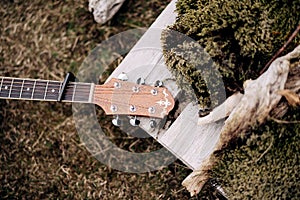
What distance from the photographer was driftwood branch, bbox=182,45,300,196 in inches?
50.5

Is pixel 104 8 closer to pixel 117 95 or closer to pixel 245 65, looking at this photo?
pixel 117 95

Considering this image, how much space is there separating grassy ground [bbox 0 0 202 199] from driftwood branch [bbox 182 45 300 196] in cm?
61

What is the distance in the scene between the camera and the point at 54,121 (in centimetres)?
214

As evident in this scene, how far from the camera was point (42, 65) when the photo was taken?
2199 mm

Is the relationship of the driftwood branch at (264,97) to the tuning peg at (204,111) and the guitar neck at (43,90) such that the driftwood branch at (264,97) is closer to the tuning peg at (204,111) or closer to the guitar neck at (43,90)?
the tuning peg at (204,111)

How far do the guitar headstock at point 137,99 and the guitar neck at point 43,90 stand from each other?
3.4 inches

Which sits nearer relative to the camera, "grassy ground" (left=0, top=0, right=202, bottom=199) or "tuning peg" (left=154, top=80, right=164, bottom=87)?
"tuning peg" (left=154, top=80, right=164, bottom=87)

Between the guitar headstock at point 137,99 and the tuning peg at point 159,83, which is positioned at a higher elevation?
the tuning peg at point 159,83

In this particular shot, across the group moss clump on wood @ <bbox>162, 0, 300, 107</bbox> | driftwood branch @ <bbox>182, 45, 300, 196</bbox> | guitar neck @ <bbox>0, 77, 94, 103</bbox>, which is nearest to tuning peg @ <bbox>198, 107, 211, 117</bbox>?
moss clump on wood @ <bbox>162, 0, 300, 107</bbox>

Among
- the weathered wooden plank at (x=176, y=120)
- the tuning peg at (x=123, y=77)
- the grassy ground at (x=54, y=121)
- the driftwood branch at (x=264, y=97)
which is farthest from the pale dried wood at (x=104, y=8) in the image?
the driftwood branch at (x=264, y=97)

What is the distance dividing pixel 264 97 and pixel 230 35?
250 mm

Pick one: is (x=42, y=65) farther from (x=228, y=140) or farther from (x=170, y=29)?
(x=228, y=140)

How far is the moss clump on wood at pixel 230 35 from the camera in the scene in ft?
4.58

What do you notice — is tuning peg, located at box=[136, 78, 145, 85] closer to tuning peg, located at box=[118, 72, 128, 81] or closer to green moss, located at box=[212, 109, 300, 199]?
tuning peg, located at box=[118, 72, 128, 81]
